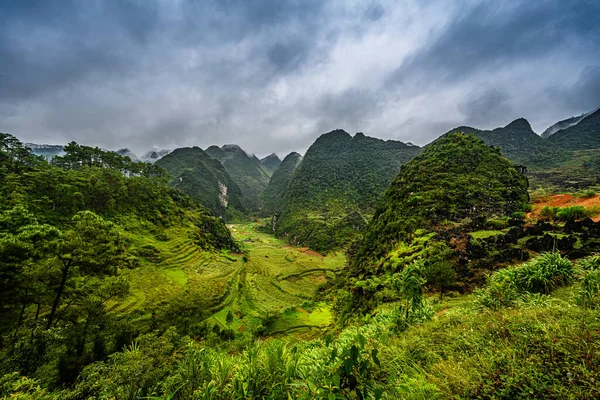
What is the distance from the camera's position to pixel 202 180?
133 metres

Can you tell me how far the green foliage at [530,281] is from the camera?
636 centimetres

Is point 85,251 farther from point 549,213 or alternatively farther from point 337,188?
point 337,188

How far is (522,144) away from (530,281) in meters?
164

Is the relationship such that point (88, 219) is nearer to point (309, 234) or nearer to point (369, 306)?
point (369, 306)

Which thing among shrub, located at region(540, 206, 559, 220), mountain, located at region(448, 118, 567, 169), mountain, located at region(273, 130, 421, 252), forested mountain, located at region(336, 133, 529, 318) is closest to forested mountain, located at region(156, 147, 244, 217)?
mountain, located at region(273, 130, 421, 252)

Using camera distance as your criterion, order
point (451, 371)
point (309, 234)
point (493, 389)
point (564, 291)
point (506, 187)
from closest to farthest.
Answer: point (493, 389) < point (451, 371) < point (564, 291) < point (506, 187) < point (309, 234)

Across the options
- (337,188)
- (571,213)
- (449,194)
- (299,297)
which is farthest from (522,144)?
(299,297)

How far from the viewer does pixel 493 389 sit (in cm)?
260

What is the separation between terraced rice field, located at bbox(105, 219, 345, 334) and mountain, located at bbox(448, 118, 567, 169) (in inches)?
4292

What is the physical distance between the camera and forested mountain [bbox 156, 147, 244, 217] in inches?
4672

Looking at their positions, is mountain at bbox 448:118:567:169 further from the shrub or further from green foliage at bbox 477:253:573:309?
green foliage at bbox 477:253:573:309

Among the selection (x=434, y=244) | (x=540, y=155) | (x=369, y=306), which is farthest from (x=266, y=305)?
(x=540, y=155)

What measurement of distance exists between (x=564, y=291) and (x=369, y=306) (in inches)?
582

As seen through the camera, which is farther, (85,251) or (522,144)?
(522,144)
